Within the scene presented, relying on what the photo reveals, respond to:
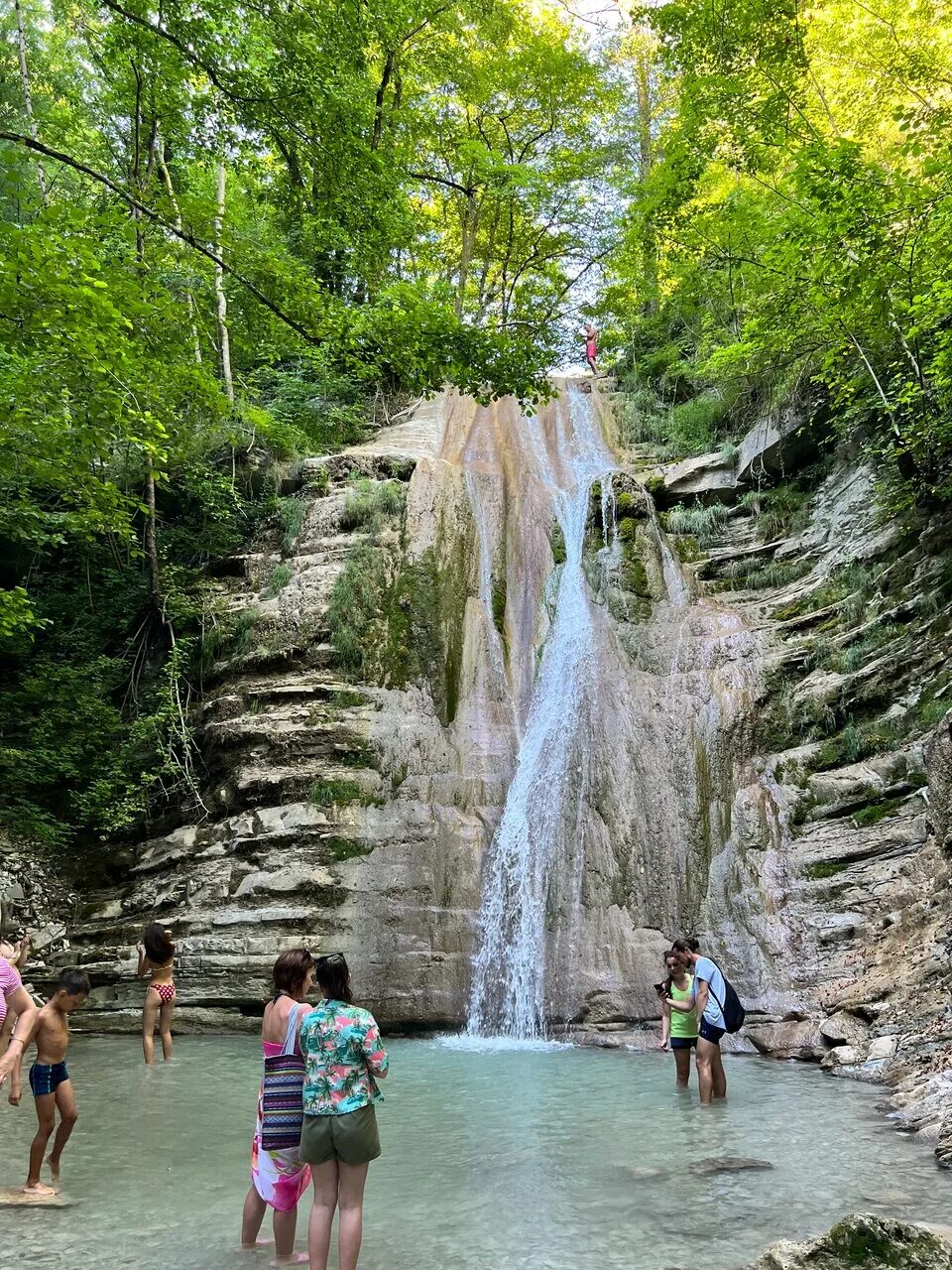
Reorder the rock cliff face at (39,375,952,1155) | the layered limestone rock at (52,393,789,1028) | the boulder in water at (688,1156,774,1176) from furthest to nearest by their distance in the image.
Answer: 1. the layered limestone rock at (52,393,789,1028)
2. the rock cliff face at (39,375,952,1155)
3. the boulder in water at (688,1156,774,1176)

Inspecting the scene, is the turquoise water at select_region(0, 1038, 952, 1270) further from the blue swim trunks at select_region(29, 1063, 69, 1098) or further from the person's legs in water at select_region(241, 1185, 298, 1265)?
the blue swim trunks at select_region(29, 1063, 69, 1098)

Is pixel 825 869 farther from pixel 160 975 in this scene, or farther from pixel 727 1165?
pixel 160 975

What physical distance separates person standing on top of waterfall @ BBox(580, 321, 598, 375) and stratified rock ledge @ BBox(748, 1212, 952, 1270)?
26471 millimetres

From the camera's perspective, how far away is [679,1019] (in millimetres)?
7383

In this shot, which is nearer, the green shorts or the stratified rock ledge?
the stratified rock ledge

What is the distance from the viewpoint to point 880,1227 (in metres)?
3.23

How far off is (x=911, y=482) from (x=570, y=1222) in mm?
11497

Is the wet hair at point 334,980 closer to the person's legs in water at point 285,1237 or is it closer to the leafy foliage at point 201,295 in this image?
the person's legs in water at point 285,1237

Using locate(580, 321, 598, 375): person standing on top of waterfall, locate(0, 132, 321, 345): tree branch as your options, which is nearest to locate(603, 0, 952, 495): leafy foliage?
locate(580, 321, 598, 375): person standing on top of waterfall

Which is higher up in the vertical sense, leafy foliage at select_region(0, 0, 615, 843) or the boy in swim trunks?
leafy foliage at select_region(0, 0, 615, 843)

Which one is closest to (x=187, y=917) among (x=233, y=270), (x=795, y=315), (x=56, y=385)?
(x=56, y=385)

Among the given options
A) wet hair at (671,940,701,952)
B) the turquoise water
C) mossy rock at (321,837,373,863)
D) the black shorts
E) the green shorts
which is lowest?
the turquoise water

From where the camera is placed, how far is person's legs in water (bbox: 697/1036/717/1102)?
6889mm

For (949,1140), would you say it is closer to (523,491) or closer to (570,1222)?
(570,1222)
